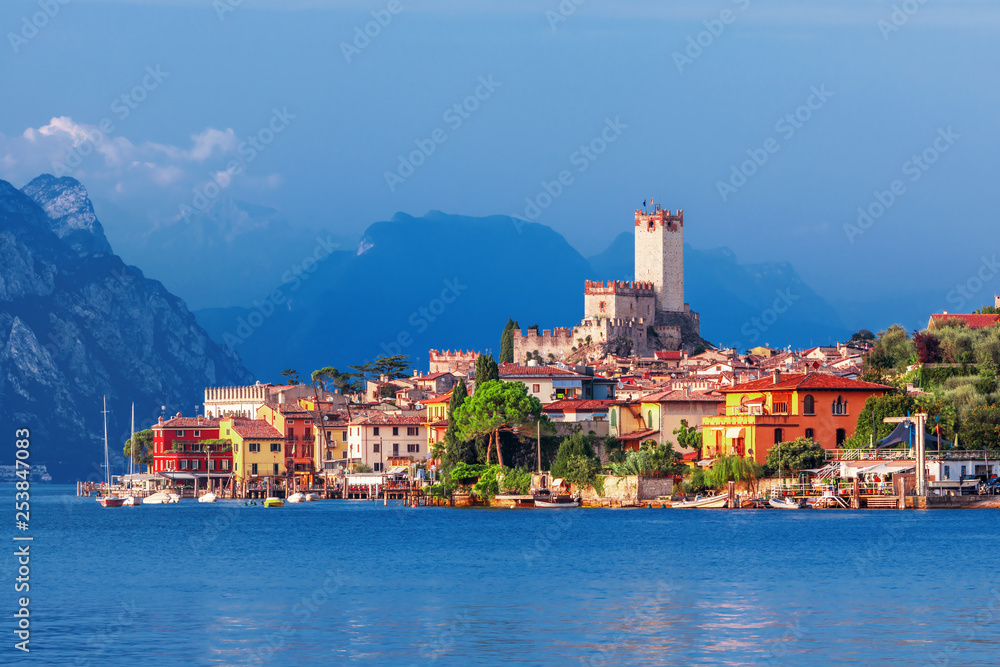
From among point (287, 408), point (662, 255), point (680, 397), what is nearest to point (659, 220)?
point (662, 255)

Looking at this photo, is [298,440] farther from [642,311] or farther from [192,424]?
[642,311]

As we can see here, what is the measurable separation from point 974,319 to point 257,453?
5149 centimetres

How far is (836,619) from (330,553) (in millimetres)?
23426

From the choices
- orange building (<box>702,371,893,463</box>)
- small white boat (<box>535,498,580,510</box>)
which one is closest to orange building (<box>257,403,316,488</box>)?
small white boat (<box>535,498,580,510</box>)

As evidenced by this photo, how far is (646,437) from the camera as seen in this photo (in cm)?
8038

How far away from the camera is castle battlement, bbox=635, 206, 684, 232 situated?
153 metres

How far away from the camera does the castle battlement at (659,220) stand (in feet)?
501

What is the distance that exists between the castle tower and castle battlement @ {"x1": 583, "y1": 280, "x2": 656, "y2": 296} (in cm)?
155

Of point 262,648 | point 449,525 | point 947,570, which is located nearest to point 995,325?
point 449,525

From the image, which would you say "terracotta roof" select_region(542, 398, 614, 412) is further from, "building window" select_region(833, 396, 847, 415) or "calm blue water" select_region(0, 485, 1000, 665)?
"calm blue water" select_region(0, 485, 1000, 665)

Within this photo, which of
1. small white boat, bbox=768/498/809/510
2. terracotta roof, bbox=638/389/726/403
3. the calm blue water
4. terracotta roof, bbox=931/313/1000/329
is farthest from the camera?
terracotta roof, bbox=931/313/1000/329

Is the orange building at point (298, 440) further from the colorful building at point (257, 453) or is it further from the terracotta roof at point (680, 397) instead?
the terracotta roof at point (680, 397)

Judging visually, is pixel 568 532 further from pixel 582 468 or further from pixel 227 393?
pixel 227 393

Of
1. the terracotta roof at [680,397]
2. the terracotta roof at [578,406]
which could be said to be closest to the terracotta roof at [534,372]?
the terracotta roof at [578,406]
